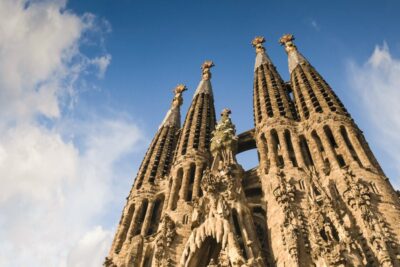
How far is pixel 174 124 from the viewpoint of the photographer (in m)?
43.2

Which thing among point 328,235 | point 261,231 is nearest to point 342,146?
point 261,231

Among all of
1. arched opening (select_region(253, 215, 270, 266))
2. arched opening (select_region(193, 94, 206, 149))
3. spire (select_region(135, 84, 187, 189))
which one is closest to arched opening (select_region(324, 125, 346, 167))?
arched opening (select_region(253, 215, 270, 266))

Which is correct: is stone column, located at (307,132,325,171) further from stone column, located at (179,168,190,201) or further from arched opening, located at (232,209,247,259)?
stone column, located at (179,168,190,201)

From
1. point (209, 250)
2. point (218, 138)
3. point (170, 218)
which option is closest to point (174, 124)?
point (218, 138)

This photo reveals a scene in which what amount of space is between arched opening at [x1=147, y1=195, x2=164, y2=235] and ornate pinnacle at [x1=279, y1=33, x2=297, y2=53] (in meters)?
20.8

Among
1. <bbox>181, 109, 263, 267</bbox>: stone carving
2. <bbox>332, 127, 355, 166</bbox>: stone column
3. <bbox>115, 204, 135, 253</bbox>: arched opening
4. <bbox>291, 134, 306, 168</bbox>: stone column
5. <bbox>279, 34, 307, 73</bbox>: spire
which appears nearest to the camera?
<bbox>181, 109, 263, 267</bbox>: stone carving

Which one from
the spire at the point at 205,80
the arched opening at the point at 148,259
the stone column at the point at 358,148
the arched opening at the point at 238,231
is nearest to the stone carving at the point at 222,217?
the arched opening at the point at 238,231

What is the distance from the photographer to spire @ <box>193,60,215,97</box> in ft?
152

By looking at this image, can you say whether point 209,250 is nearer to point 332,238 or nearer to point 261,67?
point 332,238

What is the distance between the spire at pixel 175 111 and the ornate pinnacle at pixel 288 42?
40.7 ft

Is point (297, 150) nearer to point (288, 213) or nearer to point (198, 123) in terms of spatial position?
point (288, 213)

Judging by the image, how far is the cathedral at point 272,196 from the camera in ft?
61.8

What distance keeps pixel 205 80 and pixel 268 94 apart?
14.4 metres

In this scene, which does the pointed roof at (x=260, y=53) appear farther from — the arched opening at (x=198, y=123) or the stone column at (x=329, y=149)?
the stone column at (x=329, y=149)
